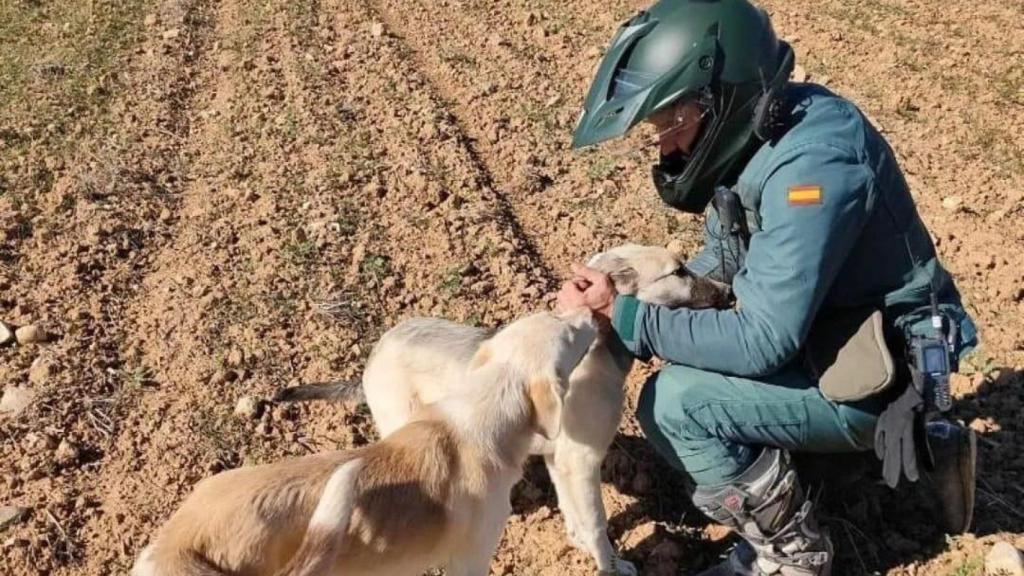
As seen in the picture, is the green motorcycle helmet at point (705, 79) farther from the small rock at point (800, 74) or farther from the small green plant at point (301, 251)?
the small rock at point (800, 74)

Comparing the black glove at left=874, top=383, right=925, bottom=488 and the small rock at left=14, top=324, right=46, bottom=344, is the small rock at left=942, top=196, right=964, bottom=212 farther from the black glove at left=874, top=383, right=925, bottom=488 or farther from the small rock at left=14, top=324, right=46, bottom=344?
the small rock at left=14, top=324, right=46, bottom=344

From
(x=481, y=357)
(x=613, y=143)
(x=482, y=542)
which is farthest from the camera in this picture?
(x=613, y=143)

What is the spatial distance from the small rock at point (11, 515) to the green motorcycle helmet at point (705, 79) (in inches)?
111

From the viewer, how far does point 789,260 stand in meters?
2.95

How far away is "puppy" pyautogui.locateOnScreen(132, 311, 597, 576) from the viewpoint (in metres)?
2.82

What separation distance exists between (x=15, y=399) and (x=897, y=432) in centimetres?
401

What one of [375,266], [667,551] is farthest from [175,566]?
[375,266]

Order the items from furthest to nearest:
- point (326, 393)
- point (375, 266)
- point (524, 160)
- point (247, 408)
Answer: point (524, 160) → point (375, 266) → point (247, 408) → point (326, 393)

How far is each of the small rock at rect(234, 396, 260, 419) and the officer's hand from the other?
168 cm

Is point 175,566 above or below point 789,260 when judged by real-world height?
below

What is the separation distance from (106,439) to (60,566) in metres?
0.73

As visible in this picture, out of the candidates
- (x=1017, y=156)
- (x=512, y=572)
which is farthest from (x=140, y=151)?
(x=1017, y=156)

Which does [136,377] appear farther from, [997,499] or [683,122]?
[997,499]

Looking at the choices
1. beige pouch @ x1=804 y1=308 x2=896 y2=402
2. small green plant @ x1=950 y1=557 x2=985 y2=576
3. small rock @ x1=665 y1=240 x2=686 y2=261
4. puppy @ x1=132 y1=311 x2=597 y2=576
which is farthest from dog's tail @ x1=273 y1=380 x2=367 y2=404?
small green plant @ x1=950 y1=557 x2=985 y2=576
